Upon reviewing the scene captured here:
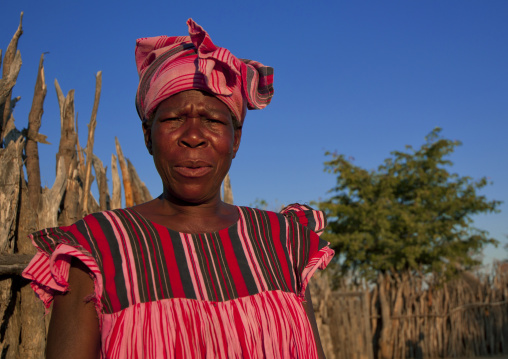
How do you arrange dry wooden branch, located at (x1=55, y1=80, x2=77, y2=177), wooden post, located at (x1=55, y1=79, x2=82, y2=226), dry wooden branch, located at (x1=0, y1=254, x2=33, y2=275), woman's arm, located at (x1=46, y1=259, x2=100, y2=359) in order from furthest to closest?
dry wooden branch, located at (x1=55, y1=80, x2=77, y2=177)
wooden post, located at (x1=55, y1=79, x2=82, y2=226)
dry wooden branch, located at (x1=0, y1=254, x2=33, y2=275)
woman's arm, located at (x1=46, y1=259, x2=100, y2=359)

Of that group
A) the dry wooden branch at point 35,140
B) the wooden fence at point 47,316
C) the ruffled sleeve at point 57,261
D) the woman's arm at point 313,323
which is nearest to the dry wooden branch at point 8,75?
the wooden fence at point 47,316

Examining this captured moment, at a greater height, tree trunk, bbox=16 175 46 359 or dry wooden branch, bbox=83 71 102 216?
dry wooden branch, bbox=83 71 102 216

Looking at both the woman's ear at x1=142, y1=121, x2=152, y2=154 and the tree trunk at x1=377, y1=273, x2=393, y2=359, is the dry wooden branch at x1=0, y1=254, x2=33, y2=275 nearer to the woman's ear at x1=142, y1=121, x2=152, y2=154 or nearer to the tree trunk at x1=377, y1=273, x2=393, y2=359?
the woman's ear at x1=142, y1=121, x2=152, y2=154

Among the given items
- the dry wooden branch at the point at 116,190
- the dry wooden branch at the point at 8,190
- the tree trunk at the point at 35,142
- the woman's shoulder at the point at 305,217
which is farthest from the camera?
the dry wooden branch at the point at 116,190

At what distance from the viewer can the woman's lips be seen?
5.32 feet

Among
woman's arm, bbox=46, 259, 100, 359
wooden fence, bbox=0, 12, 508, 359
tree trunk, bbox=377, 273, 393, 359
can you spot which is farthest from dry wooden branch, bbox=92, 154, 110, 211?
tree trunk, bbox=377, 273, 393, 359

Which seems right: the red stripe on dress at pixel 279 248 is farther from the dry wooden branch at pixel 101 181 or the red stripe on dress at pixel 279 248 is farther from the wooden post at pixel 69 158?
the dry wooden branch at pixel 101 181

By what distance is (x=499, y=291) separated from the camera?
1323 centimetres

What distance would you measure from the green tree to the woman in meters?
13.3

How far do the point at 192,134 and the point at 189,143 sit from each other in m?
0.03

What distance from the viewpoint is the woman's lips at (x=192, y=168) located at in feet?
5.32

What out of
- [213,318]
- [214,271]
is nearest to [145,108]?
[214,271]

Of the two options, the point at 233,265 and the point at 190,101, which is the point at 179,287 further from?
the point at 190,101

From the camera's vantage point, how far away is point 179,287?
4.79ft
